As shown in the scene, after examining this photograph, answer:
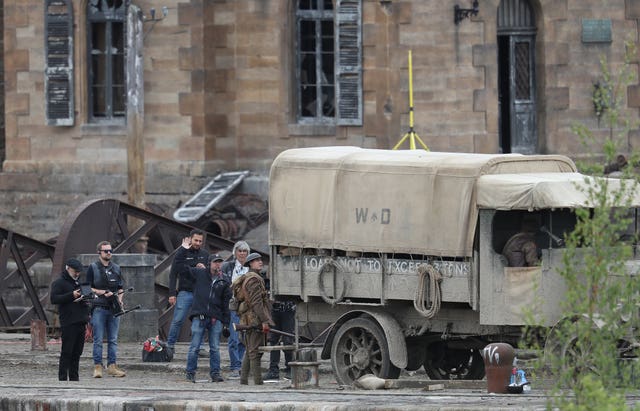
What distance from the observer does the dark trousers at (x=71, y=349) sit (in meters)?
20.9

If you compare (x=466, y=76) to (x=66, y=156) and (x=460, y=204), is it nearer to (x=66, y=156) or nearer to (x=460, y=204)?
(x=66, y=156)

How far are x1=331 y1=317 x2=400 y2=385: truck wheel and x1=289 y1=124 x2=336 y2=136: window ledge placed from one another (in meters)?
10.9

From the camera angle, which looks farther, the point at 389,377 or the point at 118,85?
the point at 118,85

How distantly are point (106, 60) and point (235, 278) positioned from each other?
11263 mm

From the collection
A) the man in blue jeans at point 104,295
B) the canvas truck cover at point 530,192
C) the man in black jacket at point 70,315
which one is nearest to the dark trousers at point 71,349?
the man in black jacket at point 70,315

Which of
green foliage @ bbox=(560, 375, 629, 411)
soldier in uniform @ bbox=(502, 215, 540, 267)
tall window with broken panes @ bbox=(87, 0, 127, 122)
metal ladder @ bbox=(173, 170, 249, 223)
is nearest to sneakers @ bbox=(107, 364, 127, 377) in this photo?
soldier in uniform @ bbox=(502, 215, 540, 267)

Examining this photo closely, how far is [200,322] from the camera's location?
21172mm

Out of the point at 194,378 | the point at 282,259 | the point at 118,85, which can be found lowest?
the point at 194,378

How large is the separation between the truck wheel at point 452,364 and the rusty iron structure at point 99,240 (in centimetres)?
611

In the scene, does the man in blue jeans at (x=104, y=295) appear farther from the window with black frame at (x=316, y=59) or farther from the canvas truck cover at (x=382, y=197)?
the window with black frame at (x=316, y=59)

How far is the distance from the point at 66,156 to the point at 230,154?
273 centimetres

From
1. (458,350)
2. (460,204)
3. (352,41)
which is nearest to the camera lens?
(460,204)

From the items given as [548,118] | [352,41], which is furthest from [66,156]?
[548,118]

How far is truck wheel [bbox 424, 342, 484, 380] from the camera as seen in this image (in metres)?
20.6
